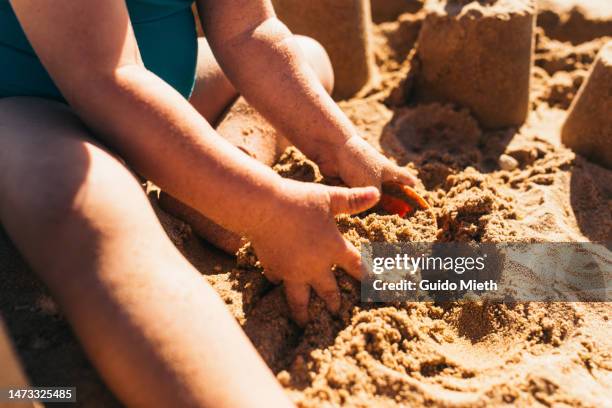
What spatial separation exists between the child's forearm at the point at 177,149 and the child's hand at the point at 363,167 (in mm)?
327

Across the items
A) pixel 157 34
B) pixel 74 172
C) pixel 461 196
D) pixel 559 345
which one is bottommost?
pixel 559 345

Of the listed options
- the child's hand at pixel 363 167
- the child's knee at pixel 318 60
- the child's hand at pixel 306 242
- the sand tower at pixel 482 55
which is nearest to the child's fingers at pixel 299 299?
the child's hand at pixel 306 242

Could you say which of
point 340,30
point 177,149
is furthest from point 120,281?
point 340,30

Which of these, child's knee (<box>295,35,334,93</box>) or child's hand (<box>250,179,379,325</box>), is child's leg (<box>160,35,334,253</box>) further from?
child's hand (<box>250,179,379,325</box>)

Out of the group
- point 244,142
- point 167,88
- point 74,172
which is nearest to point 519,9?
point 244,142

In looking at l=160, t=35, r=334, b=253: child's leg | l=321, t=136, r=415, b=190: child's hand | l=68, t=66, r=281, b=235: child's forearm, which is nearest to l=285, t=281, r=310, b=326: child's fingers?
l=68, t=66, r=281, b=235: child's forearm

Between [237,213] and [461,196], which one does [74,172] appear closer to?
[237,213]

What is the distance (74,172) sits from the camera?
0.97 metres

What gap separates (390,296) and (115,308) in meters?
0.54

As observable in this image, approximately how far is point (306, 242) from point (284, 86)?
0.45 meters

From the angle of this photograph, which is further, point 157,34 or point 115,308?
point 157,34

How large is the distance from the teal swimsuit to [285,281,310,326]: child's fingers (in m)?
0.64

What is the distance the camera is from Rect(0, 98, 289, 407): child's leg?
87 cm

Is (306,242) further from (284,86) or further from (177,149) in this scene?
(284,86)
